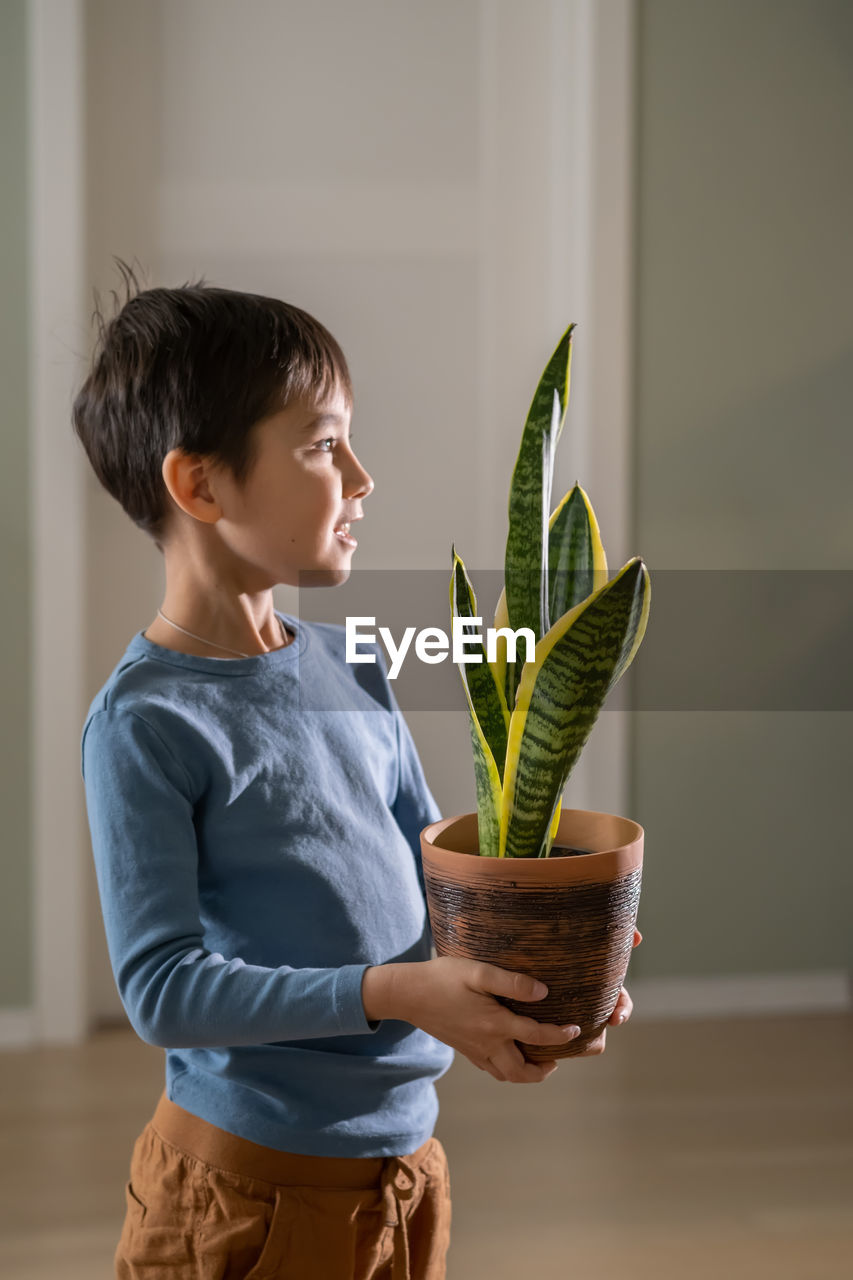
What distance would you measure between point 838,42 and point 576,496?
87.1 inches

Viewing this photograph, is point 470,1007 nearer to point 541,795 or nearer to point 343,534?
point 541,795

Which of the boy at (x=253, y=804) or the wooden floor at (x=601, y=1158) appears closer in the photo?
the boy at (x=253, y=804)

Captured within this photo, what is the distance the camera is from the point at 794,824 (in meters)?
2.59

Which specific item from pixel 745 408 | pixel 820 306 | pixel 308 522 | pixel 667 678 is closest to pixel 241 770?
pixel 308 522

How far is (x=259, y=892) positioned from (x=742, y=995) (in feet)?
6.77

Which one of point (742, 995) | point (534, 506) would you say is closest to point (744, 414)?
point (742, 995)

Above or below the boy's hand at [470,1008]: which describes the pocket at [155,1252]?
below

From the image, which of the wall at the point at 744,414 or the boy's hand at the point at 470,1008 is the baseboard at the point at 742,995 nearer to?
the wall at the point at 744,414

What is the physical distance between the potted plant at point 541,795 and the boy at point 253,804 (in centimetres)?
12

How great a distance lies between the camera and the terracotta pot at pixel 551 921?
0.63m

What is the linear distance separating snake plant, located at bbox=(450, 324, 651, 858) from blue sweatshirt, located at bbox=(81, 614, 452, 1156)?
0.46 ft

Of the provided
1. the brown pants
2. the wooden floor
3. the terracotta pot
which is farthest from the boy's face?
the wooden floor

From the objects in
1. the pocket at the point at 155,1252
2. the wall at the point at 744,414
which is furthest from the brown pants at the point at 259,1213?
the wall at the point at 744,414

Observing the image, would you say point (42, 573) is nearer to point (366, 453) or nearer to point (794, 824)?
point (366, 453)
